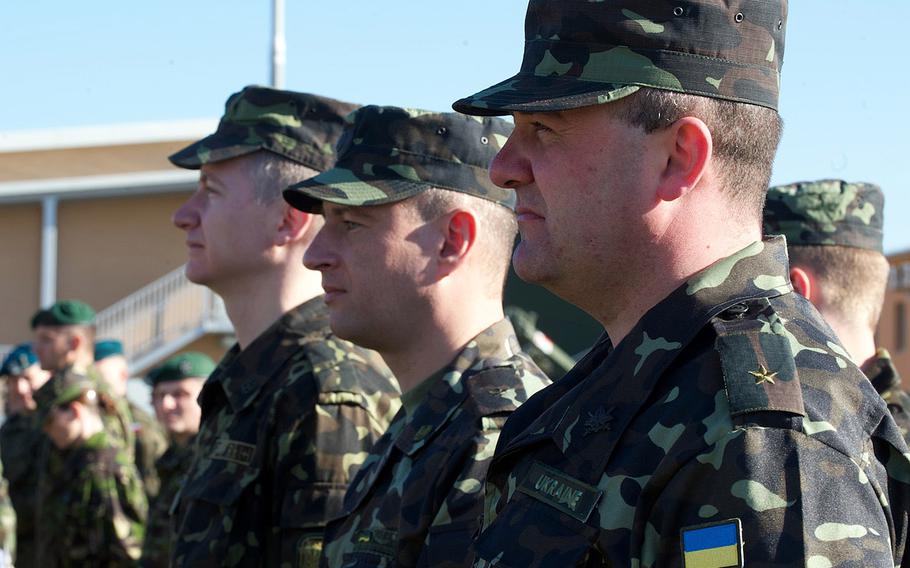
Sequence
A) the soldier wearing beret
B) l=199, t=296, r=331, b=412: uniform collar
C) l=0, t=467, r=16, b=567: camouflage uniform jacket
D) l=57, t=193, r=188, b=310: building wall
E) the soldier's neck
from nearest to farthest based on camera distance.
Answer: l=199, t=296, r=331, b=412: uniform collar, the soldier's neck, l=0, t=467, r=16, b=567: camouflage uniform jacket, the soldier wearing beret, l=57, t=193, r=188, b=310: building wall

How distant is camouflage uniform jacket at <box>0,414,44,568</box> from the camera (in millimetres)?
9422

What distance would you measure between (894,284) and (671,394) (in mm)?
32719

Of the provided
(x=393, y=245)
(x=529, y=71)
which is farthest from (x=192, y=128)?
(x=529, y=71)

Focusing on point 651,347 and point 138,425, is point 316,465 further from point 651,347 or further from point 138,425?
→ point 138,425

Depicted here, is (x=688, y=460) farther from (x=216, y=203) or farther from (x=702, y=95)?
(x=216, y=203)

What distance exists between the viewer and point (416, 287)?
13.0 ft

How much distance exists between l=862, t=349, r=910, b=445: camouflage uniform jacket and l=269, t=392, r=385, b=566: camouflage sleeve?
69.9 inches

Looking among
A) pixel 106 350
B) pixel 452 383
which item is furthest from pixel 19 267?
pixel 452 383

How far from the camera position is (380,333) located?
3.96 metres

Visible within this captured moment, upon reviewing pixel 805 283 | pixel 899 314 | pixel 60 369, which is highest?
pixel 805 283

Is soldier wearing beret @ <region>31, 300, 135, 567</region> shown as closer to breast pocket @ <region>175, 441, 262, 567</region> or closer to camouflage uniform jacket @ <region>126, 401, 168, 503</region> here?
camouflage uniform jacket @ <region>126, 401, 168, 503</region>

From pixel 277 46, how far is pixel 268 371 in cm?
1469

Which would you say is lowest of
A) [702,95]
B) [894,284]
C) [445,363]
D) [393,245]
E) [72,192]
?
[894,284]

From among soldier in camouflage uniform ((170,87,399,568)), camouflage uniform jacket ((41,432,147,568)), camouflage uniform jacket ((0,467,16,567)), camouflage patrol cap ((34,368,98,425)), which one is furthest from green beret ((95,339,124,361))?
soldier in camouflage uniform ((170,87,399,568))
